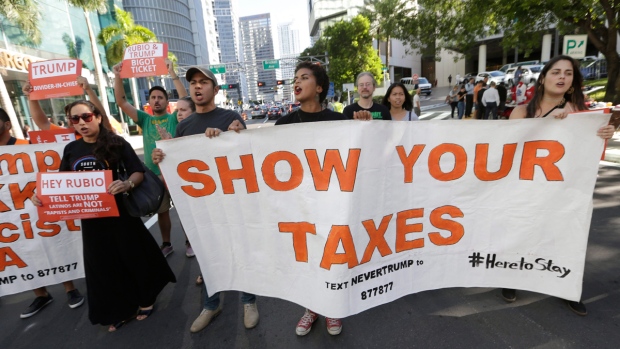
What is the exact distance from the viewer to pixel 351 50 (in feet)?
128

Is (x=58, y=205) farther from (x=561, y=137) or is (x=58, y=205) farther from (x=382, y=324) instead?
(x=561, y=137)

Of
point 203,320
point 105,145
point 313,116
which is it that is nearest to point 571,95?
point 313,116

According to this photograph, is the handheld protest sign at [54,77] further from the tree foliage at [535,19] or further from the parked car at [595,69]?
the parked car at [595,69]

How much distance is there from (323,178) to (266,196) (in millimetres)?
444

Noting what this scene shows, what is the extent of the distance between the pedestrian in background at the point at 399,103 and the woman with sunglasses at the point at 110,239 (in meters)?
2.90

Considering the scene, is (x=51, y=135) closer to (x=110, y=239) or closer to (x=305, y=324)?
(x=110, y=239)

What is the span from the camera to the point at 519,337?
91.8 inches

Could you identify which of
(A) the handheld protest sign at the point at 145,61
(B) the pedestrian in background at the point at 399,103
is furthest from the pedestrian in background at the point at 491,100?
(A) the handheld protest sign at the point at 145,61

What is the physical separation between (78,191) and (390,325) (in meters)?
2.55

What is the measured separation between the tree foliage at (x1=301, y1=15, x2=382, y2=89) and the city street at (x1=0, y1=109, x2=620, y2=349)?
36.9 meters

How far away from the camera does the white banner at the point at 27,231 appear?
9.86 feet

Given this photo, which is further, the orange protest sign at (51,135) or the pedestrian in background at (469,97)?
the pedestrian in background at (469,97)

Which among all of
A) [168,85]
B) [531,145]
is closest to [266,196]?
[531,145]

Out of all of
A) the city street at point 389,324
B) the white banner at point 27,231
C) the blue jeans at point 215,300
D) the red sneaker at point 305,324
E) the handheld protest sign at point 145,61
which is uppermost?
the handheld protest sign at point 145,61
